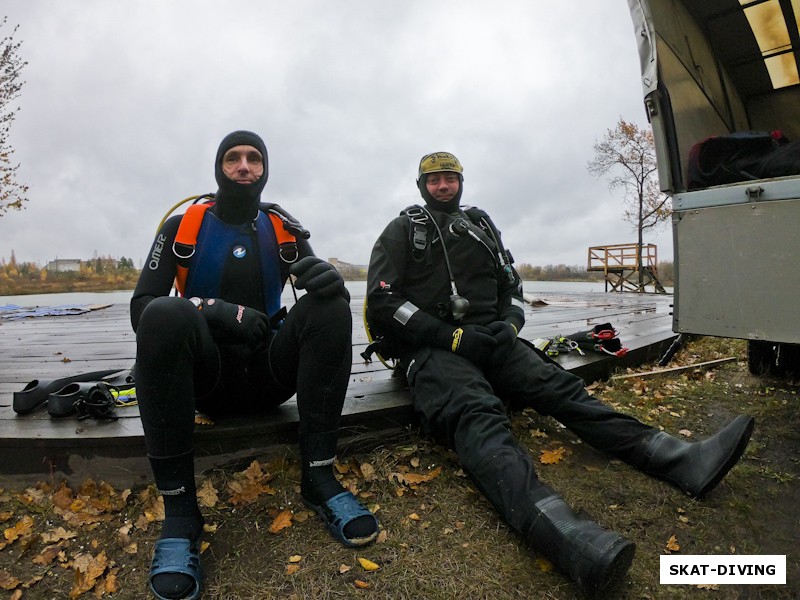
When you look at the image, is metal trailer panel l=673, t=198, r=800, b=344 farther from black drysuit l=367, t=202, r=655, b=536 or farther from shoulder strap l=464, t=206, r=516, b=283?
shoulder strap l=464, t=206, r=516, b=283

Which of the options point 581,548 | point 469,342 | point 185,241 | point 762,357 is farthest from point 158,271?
point 762,357

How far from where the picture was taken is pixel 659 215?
23281 millimetres

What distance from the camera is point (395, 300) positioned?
99.6 inches

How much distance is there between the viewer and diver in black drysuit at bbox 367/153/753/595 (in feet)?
5.29

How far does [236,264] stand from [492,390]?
144cm

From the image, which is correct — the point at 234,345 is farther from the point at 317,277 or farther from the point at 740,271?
the point at 740,271

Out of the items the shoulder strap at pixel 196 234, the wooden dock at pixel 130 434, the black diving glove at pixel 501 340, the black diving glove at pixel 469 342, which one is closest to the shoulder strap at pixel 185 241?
the shoulder strap at pixel 196 234

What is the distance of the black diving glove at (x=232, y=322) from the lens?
184cm

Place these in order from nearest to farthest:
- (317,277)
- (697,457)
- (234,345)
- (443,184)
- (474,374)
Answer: (317,277)
(234,345)
(697,457)
(474,374)
(443,184)

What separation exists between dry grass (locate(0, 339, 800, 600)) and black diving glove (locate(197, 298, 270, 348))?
0.70 metres

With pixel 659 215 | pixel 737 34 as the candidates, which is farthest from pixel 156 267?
pixel 659 215

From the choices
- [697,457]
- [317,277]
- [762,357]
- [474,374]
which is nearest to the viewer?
[317,277]

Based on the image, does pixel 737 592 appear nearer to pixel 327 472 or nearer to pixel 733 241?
pixel 327 472

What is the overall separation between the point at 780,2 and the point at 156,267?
20.1 ft
